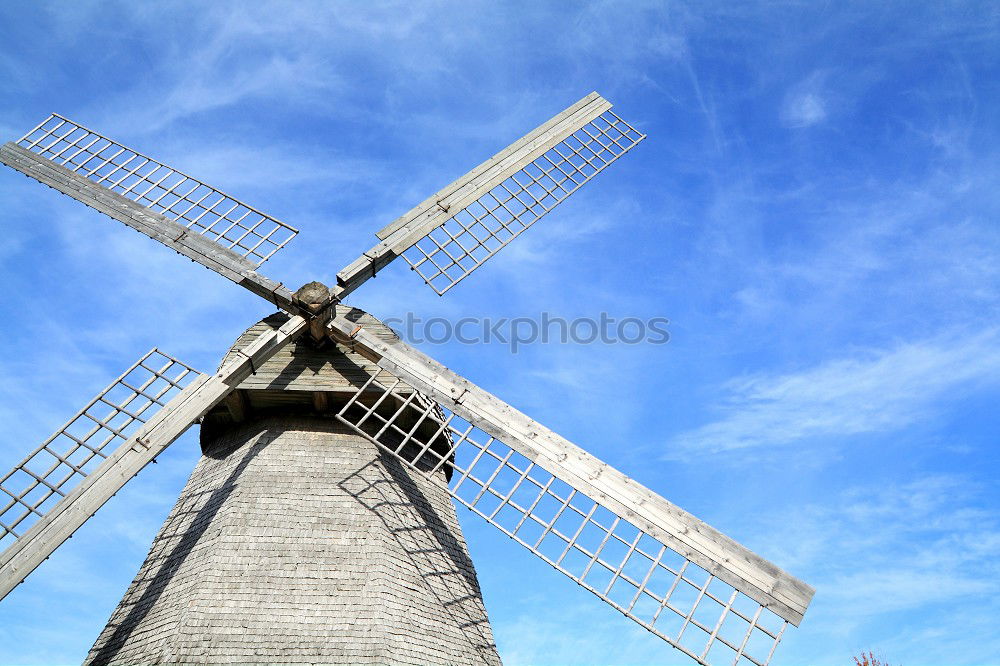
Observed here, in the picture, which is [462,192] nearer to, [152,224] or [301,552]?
[152,224]

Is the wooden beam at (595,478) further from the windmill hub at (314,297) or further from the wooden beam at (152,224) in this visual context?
the wooden beam at (152,224)

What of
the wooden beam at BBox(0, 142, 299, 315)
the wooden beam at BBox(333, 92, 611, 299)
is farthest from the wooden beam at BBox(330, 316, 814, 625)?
the wooden beam at BBox(0, 142, 299, 315)

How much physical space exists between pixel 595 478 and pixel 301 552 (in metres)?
3.29

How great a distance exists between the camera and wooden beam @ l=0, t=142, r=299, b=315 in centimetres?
1043

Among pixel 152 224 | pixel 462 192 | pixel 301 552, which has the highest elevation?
pixel 462 192

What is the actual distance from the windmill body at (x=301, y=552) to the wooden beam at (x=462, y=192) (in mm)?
724

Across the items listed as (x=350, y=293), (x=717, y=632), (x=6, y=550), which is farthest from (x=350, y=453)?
Answer: (x=717, y=632)

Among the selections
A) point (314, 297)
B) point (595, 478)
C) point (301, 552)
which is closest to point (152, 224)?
point (314, 297)

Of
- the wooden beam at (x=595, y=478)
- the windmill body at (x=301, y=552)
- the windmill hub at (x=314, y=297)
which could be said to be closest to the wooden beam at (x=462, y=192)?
the windmill hub at (x=314, y=297)

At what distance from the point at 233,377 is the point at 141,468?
1.45 metres

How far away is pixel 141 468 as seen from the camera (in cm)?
865

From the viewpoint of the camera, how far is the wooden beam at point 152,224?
10.4 meters

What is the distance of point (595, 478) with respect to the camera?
29.7 feet

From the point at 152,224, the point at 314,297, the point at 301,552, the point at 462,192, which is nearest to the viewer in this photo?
the point at 301,552
